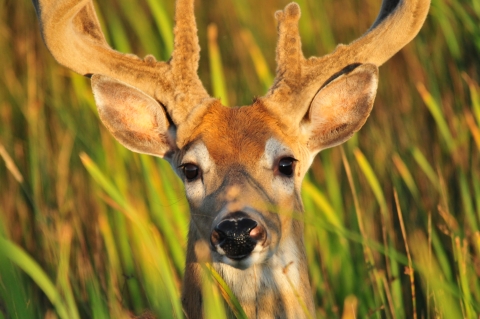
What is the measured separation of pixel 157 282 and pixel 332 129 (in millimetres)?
1792

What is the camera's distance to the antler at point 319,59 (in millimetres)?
4691

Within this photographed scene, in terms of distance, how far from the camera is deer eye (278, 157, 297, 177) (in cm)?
448

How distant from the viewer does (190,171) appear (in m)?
4.49

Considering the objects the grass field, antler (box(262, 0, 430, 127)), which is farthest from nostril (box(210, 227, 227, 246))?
antler (box(262, 0, 430, 127))

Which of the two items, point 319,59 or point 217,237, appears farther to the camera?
point 319,59

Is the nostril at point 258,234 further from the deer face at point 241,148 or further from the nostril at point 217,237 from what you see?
the nostril at point 217,237

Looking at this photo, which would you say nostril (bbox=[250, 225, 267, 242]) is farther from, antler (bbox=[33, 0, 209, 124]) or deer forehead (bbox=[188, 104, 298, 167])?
antler (bbox=[33, 0, 209, 124])

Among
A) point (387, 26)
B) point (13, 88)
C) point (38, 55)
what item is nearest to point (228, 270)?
point (387, 26)

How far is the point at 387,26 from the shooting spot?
4766 millimetres

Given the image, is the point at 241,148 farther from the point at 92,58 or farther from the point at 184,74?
the point at 92,58

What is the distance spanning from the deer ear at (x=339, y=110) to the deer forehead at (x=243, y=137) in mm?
209

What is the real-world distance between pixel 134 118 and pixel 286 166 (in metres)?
1.03

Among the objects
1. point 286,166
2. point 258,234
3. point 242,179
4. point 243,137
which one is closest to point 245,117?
point 243,137

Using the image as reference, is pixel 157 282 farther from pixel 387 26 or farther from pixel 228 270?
pixel 387 26
